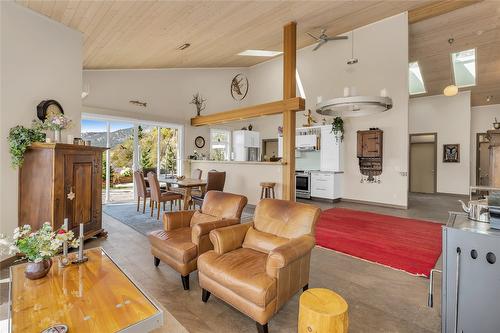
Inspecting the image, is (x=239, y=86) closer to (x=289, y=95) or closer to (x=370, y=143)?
(x=289, y=95)

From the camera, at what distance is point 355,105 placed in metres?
4.50

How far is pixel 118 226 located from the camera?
15.1 feet

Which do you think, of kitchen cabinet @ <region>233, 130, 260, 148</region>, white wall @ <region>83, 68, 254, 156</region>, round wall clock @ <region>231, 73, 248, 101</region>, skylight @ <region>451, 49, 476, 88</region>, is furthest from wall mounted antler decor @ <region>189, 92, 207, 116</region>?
skylight @ <region>451, 49, 476, 88</region>

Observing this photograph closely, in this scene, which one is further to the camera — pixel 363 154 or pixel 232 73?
pixel 232 73

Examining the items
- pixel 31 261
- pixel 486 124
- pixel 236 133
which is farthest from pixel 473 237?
pixel 486 124

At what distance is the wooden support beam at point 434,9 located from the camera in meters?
5.16

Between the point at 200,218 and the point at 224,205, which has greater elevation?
the point at 224,205

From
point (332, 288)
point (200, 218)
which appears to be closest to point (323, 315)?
point (332, 288)

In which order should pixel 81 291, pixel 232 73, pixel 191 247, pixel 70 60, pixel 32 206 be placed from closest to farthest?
pixel 81 291 < pixel 191 247 < pixel 32 206 < pixel 70 60 < pixel 232 73

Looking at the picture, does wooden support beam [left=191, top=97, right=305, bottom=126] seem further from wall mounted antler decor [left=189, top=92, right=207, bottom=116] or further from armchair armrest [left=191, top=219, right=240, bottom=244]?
armchair armrest [left=191, top=219, right=240, bottom=244]

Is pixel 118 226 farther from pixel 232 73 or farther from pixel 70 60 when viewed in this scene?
pixel 232 73

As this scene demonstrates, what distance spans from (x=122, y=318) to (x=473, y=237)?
2063 millimetres

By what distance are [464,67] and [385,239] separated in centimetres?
687

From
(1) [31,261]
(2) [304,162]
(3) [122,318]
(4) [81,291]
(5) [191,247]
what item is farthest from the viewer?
(2) [304,162]
